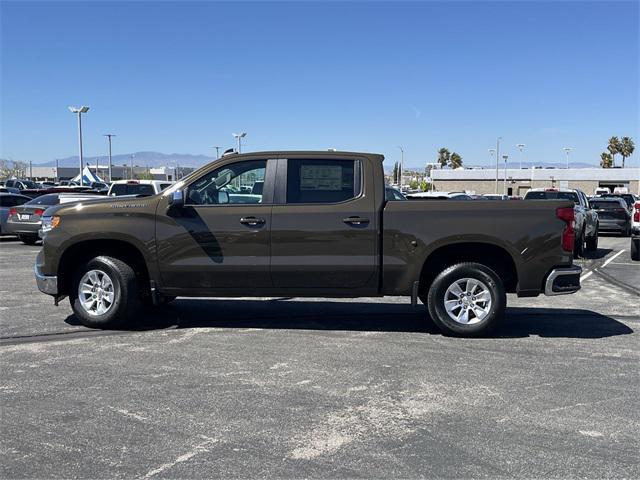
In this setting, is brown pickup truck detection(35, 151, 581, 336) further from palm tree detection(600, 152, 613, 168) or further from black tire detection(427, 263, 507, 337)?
palm tree detection(600, 152, 613, 168)

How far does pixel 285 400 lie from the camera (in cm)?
503

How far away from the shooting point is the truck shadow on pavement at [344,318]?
25.0 feet

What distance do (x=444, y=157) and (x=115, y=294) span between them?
13548cm

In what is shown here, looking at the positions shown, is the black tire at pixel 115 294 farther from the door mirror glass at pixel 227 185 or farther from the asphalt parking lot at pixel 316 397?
the door mirror glass at pixel 227 185

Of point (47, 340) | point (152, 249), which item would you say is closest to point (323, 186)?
point (152, 249)

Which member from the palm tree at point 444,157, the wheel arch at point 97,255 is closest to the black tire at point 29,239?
the wheel arch at point 97,255

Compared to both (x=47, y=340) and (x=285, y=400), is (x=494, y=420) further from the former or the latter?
(x=47, y=340)

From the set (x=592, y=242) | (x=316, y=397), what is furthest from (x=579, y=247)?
(x=316, y=397)

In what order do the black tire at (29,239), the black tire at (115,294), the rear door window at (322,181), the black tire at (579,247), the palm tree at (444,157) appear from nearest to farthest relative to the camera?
1. the rear door window at (322,181)
2. the black tire at (115,294)
3. the black tire at (579,247)
4. the black tire at (29,239)
5. the palm tree at (444,157)

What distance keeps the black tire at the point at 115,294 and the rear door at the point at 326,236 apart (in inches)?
66.0

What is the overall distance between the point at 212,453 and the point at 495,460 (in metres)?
1.76

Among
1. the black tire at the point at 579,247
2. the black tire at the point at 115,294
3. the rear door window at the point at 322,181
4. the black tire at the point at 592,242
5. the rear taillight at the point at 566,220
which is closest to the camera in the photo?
the rear taillight at the point at 566,220

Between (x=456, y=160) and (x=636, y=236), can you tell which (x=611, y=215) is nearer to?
(x=636, y=236)

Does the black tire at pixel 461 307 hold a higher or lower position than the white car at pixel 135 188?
lower
